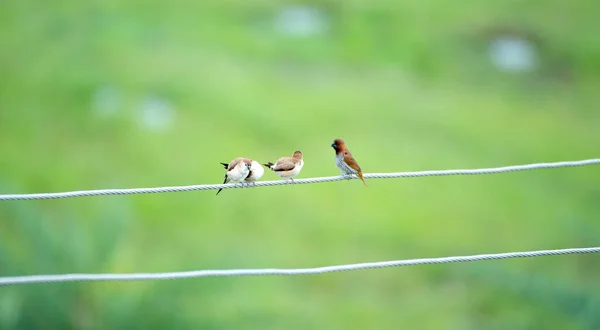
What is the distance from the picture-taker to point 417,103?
10008 millimetres

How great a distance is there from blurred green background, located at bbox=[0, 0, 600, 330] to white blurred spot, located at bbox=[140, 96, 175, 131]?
0.06 ft

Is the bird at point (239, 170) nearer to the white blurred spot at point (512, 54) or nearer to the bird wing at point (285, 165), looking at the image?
the bird wing at point (285, 165)

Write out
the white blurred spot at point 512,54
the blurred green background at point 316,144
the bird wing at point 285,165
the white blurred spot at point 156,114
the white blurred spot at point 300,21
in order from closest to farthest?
the bird wing at point 285,165 < the blurred green background at point 316,144 < the white blurred spot at point 156,114 < the white blurred spot at point 300,21 < the white blurred spot at point 512,54

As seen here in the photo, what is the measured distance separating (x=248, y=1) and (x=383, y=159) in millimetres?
2293

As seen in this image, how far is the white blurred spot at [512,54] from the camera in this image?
10531mm

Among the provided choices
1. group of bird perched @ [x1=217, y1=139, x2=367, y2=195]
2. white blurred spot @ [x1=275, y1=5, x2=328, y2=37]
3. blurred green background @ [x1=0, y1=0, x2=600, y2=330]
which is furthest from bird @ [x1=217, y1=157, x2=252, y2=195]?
white blurred spot @ [x1=275, y1=5, x2=328, y2=37]

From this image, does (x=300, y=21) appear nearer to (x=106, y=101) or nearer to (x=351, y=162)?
(x=106, y=101)

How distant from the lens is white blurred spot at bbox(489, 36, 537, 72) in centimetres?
1053

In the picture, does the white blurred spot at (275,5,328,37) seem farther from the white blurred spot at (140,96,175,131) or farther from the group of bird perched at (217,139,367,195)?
the group of bird perched at (217,139,367,195)

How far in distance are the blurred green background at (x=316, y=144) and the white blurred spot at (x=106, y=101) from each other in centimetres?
1

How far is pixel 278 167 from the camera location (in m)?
6.09

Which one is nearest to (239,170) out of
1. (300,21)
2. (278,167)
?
(278,167)

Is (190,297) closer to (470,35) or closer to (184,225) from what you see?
(184,225)

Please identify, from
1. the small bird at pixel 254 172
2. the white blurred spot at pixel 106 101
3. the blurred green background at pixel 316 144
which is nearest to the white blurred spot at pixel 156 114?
the blurred green background at pixel 316 144
